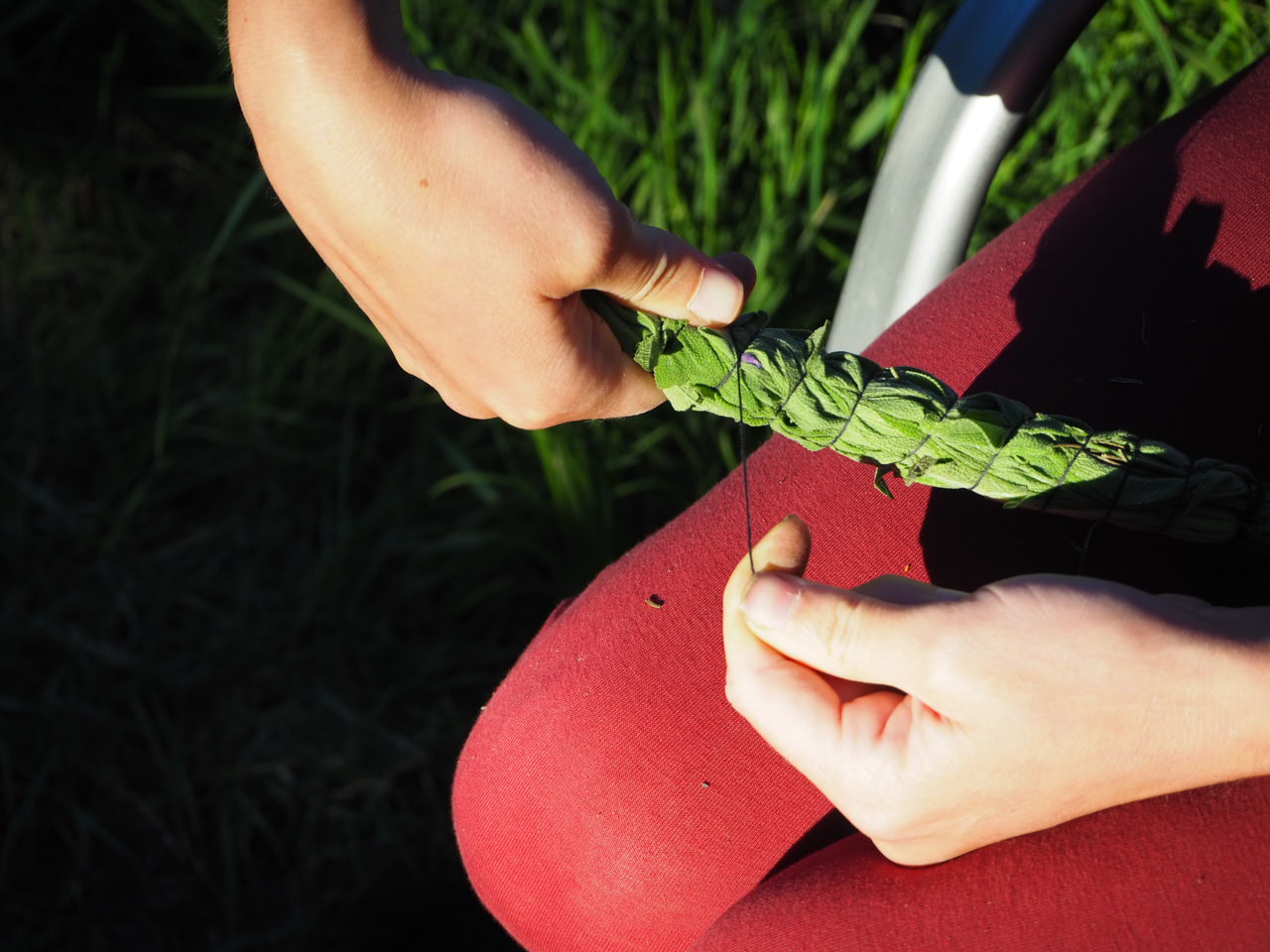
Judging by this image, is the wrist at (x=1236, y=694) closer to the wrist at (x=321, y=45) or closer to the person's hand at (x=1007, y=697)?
the person's hand at (x=1007, y=697)

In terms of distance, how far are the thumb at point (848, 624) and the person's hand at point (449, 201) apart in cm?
15

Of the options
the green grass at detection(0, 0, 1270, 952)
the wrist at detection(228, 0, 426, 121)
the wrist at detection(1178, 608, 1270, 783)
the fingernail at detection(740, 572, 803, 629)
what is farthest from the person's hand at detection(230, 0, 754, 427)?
the green grass at detection(0, 0, 1270, 952)

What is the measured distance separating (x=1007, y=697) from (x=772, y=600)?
0.11 meters

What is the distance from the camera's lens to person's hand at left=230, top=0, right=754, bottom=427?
487mm

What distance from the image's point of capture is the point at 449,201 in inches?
20.0

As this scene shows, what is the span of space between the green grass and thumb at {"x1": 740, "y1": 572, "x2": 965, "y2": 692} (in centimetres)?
61

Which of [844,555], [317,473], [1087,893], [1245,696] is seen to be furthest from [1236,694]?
[317,473]

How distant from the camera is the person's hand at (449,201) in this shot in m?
0.49

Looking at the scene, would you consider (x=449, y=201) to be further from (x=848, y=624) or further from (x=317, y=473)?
(x=317, y=473)

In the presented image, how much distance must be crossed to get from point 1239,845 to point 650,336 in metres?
0.35

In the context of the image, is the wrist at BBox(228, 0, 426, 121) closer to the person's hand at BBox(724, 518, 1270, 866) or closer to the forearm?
the person's hand at BBox(724, 518, 1270, 866)

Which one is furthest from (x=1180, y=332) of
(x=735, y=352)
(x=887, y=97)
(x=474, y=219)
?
(x=887, y=97)

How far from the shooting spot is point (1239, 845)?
0.50 meters

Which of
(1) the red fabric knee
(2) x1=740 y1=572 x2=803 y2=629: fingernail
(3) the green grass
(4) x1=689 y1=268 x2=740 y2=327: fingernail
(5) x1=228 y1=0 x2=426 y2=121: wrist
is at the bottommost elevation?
(3) the green grass
